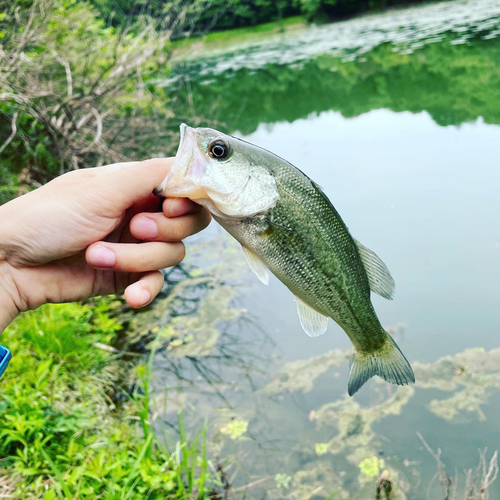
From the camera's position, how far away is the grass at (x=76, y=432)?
9.98 ft

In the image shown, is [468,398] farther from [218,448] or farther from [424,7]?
[424,7]

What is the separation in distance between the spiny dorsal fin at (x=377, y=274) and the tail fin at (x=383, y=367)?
232 millimetres

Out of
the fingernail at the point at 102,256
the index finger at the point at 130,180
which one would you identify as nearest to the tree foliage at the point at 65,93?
the index finger at the point at 130,180

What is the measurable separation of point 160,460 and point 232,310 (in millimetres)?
2676

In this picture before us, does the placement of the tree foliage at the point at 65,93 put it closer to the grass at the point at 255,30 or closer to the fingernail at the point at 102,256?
the fingernail at the point at 102,256

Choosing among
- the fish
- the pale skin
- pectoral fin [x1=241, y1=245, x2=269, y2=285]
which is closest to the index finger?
the pale skin

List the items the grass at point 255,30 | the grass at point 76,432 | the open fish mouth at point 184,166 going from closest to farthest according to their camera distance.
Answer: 1. the open fish mouth at point 184,166
2. the grass at point 76,432
3. the grass at point 255,30

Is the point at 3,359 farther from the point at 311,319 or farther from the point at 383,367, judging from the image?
the point at 383,367

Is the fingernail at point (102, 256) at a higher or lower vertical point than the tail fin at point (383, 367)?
higher

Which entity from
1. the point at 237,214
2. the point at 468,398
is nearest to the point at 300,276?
the point at 237,214

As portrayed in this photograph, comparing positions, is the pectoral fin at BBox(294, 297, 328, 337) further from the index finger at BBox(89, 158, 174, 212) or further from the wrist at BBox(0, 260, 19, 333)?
the wrist at BBox(0, 260, 19, 333)

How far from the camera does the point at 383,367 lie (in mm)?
2104

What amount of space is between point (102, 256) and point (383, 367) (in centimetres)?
138

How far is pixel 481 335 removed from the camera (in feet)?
16.1
